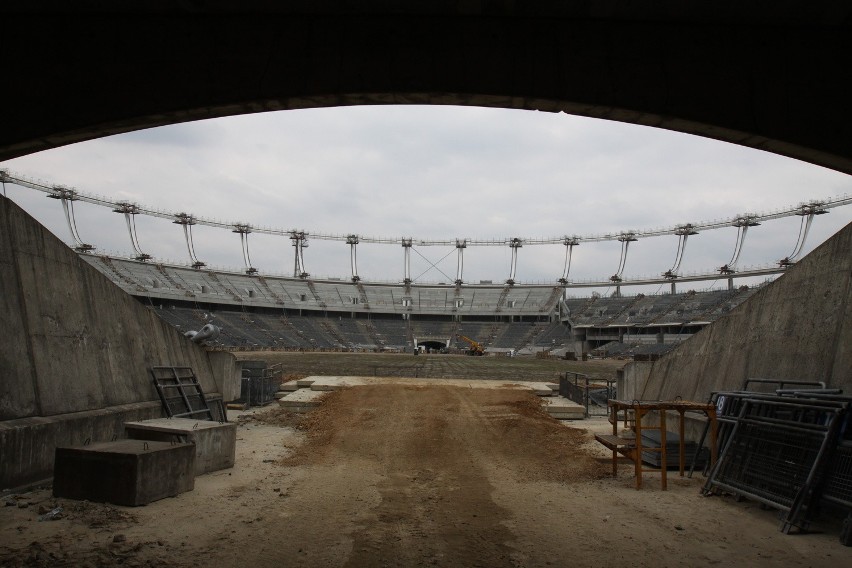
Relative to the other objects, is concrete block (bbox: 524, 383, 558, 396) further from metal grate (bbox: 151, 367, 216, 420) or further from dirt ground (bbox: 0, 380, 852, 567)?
metal grate (bbox: 151, 367, 216, 420)

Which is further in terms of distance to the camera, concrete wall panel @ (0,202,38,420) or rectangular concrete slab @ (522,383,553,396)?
rectangular concrete slab @ (522,383,553,396)

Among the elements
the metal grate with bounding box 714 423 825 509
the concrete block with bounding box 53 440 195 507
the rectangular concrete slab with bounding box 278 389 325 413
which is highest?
the metal grate with bounding box 714 423 825 509

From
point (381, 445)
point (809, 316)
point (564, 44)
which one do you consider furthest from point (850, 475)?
point (381, 445)

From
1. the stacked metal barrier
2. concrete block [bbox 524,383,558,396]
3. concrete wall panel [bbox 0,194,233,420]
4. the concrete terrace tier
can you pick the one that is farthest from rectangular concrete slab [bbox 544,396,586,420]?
the concrete terrace tier

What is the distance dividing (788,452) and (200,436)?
30.4 ft

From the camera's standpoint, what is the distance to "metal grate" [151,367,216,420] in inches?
Result: 486

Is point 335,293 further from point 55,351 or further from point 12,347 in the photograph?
point 12,347

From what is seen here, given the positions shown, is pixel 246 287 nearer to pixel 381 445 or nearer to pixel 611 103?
pixel 381 445

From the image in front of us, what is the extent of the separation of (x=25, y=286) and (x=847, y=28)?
1146 cm

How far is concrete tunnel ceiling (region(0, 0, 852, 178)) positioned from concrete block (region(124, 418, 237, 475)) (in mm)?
5476

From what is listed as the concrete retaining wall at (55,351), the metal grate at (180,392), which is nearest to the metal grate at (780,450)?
the concrete retaining wall at (55,351)

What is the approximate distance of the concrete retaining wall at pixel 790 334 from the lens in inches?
349

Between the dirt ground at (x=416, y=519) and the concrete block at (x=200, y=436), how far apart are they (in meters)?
0.29

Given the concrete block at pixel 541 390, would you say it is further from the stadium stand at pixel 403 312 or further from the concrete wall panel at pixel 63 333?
the stadium stand at pixel 403 312
